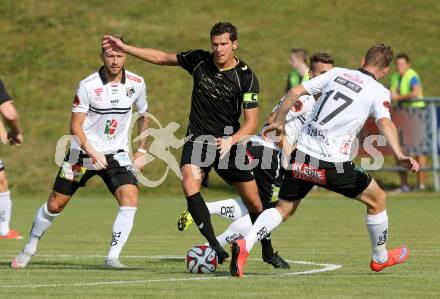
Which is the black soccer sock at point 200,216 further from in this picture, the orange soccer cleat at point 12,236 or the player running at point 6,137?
the orange soccer cleat at point 12,236

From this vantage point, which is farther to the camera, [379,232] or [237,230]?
[237,230]

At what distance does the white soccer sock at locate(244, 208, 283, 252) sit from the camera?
1124 centimetres

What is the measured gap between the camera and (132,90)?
13.0m

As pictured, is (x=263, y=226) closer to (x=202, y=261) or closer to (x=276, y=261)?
(x=202, y=261)

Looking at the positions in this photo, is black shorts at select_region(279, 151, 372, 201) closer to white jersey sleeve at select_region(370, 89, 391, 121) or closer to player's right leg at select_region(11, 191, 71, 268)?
white jersey sleeve at select_region(370, 89, 391, 121)

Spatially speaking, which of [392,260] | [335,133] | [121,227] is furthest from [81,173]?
[392,260]

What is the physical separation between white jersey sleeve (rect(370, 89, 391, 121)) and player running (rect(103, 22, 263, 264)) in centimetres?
136

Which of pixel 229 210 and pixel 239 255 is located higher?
pixel 239 255

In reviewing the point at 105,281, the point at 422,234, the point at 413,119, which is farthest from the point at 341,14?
the point at 105,281

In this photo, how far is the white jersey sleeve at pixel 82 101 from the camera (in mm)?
12711

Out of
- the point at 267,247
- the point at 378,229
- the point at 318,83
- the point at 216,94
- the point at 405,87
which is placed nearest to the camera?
the point at 318,83

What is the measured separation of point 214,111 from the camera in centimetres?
1230

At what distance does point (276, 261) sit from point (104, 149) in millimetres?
2147

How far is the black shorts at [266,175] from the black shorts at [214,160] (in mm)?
963
